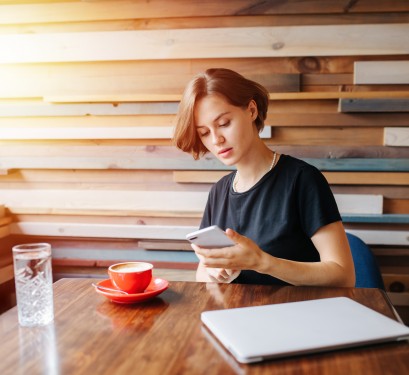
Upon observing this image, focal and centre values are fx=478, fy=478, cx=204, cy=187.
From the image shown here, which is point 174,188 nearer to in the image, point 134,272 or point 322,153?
point 322,153

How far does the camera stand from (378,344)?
Result: 1035 millimetres

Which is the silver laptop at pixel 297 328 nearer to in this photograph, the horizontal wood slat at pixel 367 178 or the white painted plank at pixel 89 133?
the horizontal wood slat at pixel 367 178

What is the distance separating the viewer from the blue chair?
2.09 meters

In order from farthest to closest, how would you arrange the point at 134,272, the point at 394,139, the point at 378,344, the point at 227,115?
1. the point at 394,139
2. the point at 227,115
3. the point at 134,272
4. the point at 378,344

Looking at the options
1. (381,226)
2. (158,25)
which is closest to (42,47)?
(158,25)

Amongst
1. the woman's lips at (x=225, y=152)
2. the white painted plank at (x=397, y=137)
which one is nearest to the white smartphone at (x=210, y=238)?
the woman's lips at (x=225, y=152)

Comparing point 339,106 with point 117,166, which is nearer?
point 339,106

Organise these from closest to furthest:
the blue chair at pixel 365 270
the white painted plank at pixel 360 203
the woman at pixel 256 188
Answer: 1. the woman at pixel 256 188
2. the blue chair at pixel 365 270
3. the white painted plank at pixel 360 203

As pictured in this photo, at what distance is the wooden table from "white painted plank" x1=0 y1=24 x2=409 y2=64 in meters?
1.56

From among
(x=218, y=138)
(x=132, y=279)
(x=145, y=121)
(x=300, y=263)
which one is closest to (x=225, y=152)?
(x=218, y=138)

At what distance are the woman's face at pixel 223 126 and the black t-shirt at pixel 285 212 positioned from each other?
0.52 ft

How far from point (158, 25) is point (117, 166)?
838 millimetres

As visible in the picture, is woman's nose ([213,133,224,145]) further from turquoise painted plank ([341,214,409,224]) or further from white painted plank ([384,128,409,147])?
white painted plank ([384,128,409,147])

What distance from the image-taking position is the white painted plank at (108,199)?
2.80 m
